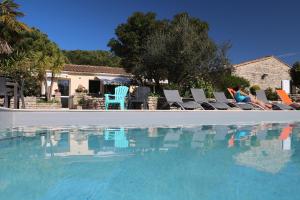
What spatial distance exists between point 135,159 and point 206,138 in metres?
3.28

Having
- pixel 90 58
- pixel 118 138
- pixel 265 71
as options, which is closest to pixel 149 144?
pixel 118 138

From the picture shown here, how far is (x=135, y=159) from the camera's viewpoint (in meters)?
5.12

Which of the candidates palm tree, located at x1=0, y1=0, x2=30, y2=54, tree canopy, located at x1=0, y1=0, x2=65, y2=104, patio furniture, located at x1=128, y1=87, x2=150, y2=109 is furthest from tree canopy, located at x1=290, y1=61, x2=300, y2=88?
palm tree, located at x1=0, y1=0, x2=30, y2=54

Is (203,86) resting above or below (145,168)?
above

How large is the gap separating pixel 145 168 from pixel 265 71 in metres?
33.1

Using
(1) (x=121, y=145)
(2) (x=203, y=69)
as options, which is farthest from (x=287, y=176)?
(2) (x=203, y=69)

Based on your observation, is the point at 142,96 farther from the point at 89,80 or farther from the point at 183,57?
the point at 89,80

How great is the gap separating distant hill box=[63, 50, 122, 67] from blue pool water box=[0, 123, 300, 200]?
39697 mm

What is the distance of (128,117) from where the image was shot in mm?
11141

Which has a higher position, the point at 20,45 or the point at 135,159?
the point at 20,45

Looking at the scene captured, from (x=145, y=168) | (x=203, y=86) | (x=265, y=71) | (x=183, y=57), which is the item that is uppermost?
(x=265, y=71)

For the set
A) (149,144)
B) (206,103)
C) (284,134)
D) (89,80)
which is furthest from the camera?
(89,80)

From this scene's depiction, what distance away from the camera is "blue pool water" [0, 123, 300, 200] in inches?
132

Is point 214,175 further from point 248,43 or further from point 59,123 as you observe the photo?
point 248,43
